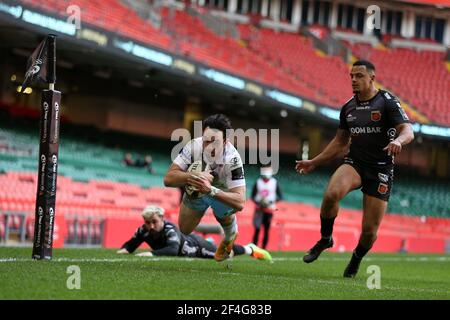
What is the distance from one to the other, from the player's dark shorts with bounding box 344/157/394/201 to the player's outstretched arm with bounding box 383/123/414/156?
58 cm

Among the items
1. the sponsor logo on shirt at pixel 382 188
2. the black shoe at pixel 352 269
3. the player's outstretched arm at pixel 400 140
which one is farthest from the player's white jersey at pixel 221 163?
the black shoe at pixel 352 269

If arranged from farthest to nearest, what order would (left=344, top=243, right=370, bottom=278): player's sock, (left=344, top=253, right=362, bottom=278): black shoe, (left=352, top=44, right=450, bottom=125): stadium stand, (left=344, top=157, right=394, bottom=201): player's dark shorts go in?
1. (left=352, top=44, right=450, bottom=125): stadium stand
2. (left=344, top=253, right=362, bottom=278): black shoe
3. (left=344, top=243, right=370, bottom=278): player's sock
4. (left=344, top=157, right=394, bottom=201): player's dark shorts

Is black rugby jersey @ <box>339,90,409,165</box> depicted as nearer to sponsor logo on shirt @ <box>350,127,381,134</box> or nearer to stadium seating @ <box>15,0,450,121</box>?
sponsor logo on shirt @ <box>350,127,381,134</box>

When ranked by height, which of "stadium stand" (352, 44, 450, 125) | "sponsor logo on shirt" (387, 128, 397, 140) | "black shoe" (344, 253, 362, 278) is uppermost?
"stadium stand" (352, 44, 450, 125)

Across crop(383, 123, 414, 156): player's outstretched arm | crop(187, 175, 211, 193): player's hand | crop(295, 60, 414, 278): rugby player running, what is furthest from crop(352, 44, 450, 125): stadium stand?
crop(187, 175, 211, 193): player's hand

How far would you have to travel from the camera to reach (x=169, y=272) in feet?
34.3

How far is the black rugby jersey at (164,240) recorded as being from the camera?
1384 centimetres

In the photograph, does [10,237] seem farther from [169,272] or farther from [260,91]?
[260,91]

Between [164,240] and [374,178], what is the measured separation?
4.01 meters

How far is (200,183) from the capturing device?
10219 mm

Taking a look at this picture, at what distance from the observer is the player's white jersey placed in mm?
10633
